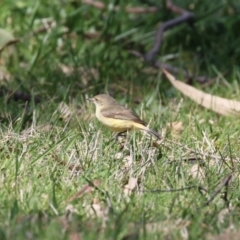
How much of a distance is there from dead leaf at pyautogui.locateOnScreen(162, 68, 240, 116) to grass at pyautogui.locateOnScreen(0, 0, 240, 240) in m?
0.07

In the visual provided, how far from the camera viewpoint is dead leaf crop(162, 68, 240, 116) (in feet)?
20.1

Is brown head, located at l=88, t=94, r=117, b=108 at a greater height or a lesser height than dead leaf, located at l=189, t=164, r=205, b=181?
lesser

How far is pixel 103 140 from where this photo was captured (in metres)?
5.12

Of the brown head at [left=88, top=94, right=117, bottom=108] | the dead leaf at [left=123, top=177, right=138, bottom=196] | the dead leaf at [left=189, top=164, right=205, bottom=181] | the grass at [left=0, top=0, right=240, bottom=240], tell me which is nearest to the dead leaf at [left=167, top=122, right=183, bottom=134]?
the grass at [left=0, top=0, right=240, bottom=240]

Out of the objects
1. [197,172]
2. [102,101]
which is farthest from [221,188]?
[102,101]

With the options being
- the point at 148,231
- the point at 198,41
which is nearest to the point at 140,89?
the point at 198,41

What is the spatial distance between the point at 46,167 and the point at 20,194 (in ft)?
1.51

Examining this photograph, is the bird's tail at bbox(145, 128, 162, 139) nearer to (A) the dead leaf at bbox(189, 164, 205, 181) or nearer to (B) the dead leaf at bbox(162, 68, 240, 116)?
(A) the dead leaf at bbox(189, 164, 205, 181)

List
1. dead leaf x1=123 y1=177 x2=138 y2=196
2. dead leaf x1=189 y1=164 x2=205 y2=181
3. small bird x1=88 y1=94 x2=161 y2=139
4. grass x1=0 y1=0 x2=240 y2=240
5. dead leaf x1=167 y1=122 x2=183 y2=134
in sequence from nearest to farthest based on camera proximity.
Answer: grass x1=0 y1=0 x2=240 y2=240
dead leaf x1=123 y1=177 x2=138 y2=196
dead leaf x1=189 y1=164 x2=205 y2=181
small bird x1=88 y1=94 x2=161 y2=139
dead leaf x1=167 y1=122 x2=183 y2=134

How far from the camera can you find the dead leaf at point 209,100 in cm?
614

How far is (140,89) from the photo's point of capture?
6812mm

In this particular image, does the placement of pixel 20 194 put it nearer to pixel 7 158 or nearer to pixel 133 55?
pixel 7 158

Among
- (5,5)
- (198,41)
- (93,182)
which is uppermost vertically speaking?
(93,182)

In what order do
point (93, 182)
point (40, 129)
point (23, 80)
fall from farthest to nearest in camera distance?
point (23, 80) → point (40, 129) → point (93, 182)
